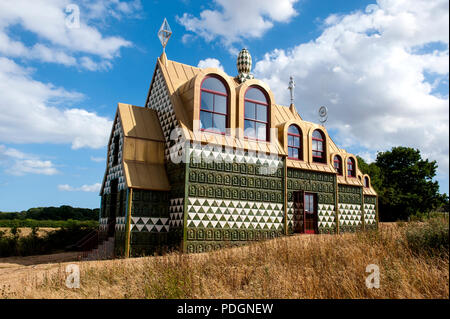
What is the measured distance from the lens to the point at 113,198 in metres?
17.1

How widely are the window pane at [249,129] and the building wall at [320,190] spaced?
2637 mm

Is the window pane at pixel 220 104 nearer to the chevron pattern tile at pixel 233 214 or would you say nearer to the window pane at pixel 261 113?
the window pane at pixel 261 113

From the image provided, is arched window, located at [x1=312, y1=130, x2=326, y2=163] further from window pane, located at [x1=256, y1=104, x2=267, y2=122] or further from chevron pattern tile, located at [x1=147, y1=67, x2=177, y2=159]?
chevron pattern tile, located at [x1=147, y1=67, x2=177, y2=159]

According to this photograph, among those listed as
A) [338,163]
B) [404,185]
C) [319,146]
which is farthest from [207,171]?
[404,185]

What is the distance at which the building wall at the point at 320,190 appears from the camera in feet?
57.0

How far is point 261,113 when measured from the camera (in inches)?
661

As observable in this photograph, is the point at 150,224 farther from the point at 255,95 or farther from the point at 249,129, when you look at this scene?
the point at 255,95

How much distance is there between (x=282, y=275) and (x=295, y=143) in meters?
11.2

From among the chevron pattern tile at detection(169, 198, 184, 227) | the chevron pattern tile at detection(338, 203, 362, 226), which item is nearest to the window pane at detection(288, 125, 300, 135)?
the chevron pattern tile at detection(338, 203, 362, 226)

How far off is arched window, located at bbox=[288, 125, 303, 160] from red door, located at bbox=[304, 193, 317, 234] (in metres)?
2.03

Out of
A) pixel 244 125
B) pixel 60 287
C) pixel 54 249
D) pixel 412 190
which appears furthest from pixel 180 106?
pixel 412 190

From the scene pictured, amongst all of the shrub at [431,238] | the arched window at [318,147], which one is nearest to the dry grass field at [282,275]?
the shrub at [431,238]
